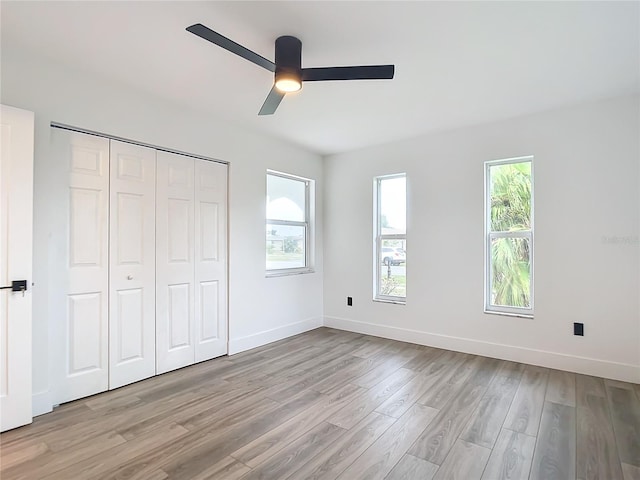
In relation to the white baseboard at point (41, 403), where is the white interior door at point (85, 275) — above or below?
above

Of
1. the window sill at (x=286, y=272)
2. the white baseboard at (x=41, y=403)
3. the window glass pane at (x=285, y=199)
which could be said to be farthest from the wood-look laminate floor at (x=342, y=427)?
the window glass pane at (x=285, y=199)

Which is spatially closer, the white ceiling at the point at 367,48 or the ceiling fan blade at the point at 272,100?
the white ceiling at the point at 367,48

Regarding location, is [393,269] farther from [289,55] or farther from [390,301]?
[289,55]

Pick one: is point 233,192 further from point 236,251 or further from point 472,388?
point 472,388

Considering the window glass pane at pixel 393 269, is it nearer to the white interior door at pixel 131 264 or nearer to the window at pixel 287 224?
the window at pixel 287 224

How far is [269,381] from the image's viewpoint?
9.97 feet

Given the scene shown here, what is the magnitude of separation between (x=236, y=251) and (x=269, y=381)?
4.75 feet

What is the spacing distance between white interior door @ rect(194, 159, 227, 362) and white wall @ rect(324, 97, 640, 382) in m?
1.85

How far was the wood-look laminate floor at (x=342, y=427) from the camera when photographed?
1861 millimetres

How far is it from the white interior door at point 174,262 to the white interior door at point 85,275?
17.6 inches

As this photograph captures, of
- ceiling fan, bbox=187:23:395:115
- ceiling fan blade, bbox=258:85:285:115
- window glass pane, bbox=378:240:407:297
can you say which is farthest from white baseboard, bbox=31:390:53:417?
window glass pane, bbox=378:240:407:297

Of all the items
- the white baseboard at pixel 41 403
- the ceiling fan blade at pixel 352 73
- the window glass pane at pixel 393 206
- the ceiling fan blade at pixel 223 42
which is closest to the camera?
the ceiling fan blade at pixel 223 42

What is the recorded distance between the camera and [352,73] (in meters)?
2.06

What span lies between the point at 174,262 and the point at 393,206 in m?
2.72
